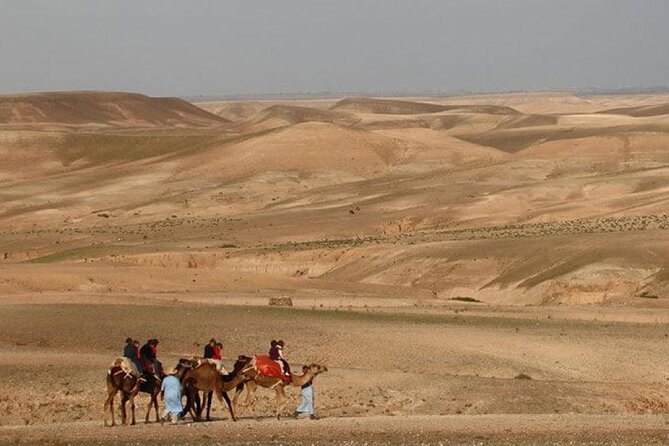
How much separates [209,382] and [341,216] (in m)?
57.0

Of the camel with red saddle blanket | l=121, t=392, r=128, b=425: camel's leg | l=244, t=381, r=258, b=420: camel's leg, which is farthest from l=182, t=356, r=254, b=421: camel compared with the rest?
l=121, t=392, r=128, b=425: camel's leg

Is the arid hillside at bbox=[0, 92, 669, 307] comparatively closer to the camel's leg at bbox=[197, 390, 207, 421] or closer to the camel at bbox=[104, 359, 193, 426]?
the camel's leg at bbox=[197, 390, 207, 421]

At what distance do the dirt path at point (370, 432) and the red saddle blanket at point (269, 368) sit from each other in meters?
0.82

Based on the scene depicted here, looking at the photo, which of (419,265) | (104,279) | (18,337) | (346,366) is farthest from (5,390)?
(419,265)

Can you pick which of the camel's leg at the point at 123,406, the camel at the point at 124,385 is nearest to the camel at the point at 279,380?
the camel at the point at 124,385

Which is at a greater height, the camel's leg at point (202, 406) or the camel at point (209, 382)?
the camel at point (209, 382)

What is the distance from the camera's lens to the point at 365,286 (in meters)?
49.5

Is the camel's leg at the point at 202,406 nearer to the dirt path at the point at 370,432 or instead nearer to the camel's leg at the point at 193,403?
the camel's leg at the point at 193,403

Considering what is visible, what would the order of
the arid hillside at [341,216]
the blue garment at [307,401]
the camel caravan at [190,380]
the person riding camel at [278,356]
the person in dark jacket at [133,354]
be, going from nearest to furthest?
the camel caravan at [190,380] < the person in dark jacket at [133,354] < the blue garment at [307,401] < the person riding camel at [278,356] < the arid hillside at [341,216]

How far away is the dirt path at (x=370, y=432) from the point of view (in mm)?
19609

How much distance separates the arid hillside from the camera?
1882 inches

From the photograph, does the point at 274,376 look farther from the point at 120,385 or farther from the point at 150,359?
the point at 120,385

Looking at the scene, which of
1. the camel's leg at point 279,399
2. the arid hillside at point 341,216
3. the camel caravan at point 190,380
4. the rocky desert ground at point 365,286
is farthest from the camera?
the arid hillside at point 341,216

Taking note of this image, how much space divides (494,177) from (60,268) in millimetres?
55758
